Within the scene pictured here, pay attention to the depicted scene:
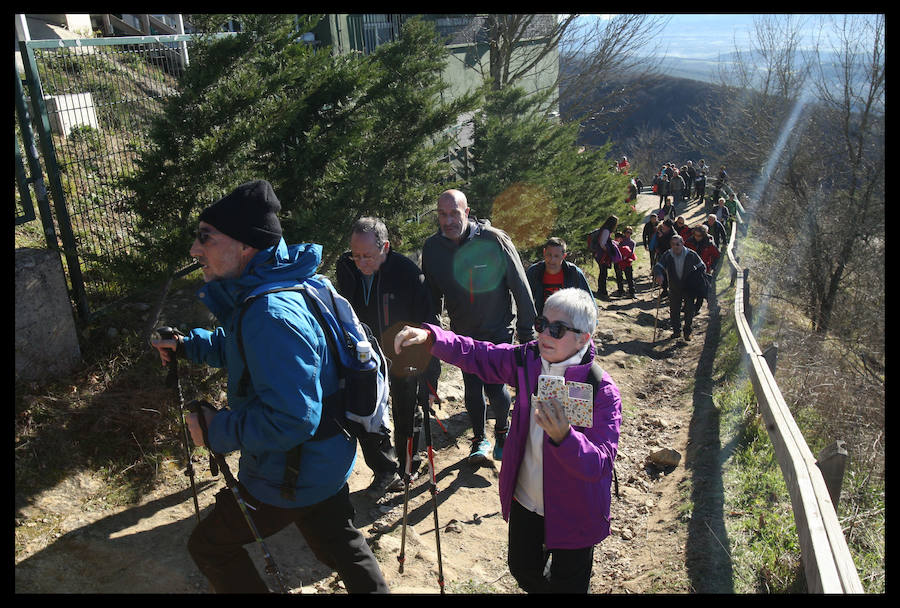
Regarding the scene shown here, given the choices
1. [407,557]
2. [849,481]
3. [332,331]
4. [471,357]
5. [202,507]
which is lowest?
[849,481]

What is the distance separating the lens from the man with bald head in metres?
5.35

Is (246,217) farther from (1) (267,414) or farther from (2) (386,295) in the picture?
(2) (386,295)

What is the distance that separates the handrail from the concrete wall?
5327mm

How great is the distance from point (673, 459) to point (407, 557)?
3.13m

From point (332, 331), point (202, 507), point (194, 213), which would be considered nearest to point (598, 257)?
point (194, 213)

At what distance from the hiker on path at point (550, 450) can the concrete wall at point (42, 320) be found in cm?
334

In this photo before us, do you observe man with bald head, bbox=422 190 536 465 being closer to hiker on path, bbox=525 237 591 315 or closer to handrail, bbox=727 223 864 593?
hiker on path, bbox=525 237 591 315

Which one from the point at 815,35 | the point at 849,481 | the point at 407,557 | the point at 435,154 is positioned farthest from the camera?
the point at 815,35

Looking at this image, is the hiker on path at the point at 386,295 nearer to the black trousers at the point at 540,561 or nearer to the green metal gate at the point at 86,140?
the black trousers at the point at 540,561

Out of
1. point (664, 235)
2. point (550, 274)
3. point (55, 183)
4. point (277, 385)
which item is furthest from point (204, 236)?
point (664, 235)

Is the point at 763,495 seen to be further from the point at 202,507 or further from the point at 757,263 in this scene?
the point at 757,263

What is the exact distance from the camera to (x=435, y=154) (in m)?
9.71

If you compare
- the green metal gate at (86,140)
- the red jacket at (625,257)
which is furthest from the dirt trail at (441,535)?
the red jacket at (625,257)

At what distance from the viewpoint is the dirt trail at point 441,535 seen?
392 centimetres
